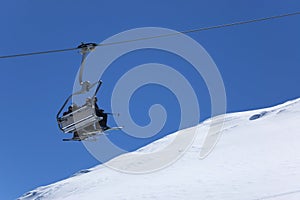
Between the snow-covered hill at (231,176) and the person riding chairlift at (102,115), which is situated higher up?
the person riding chairlift at (102,115)

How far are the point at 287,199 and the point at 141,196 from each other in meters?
13.8

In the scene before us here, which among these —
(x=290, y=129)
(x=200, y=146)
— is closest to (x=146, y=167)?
(x=200, y=146)

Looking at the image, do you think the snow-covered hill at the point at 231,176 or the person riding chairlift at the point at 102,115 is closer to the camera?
the person riding chairlift at the point at 102,115

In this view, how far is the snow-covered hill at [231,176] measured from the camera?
27406 millimetres

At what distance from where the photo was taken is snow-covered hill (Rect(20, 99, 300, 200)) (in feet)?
89.9

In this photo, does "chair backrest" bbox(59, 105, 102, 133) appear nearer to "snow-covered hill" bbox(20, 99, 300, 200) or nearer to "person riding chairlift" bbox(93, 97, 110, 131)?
"person riding chairlift" bbox(93, 97, 110, 131)

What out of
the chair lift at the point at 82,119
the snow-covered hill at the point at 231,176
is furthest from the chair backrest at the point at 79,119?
the snow-covered hill at the point at 231,176

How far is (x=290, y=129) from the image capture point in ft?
185

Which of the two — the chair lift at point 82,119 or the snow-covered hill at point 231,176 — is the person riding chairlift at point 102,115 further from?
the snow-covered hill at point 231,176

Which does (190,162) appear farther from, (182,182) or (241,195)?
(241,195)

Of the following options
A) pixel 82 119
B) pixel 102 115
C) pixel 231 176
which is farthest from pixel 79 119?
pixel 231 176

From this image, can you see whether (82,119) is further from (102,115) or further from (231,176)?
(231,176)

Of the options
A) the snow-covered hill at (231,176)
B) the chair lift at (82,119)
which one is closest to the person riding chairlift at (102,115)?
the chair lift at (82,119)

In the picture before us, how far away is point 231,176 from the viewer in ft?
112
